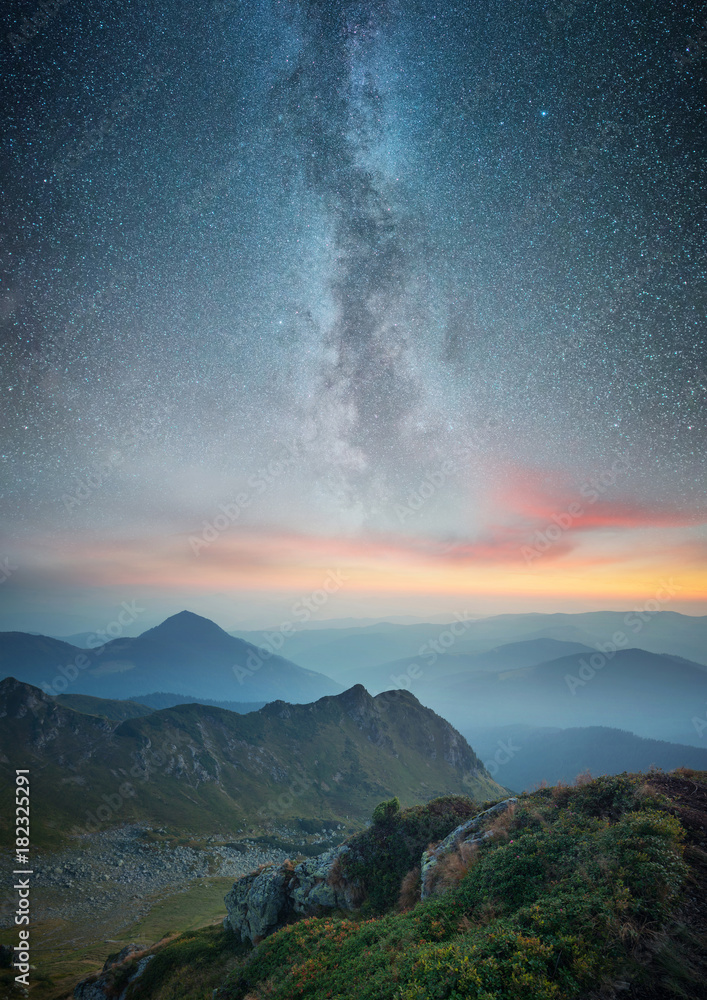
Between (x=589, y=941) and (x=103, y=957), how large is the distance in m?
73.2

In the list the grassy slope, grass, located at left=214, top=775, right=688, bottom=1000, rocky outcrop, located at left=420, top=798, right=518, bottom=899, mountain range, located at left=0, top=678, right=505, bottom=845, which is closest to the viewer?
the grassy slope

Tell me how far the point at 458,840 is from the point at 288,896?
49.0 feet

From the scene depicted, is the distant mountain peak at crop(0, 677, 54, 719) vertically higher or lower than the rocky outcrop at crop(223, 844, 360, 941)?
lower

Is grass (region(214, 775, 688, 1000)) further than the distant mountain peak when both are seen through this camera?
No

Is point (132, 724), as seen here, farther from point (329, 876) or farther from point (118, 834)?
point (329, 876)

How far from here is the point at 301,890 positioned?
27.3m

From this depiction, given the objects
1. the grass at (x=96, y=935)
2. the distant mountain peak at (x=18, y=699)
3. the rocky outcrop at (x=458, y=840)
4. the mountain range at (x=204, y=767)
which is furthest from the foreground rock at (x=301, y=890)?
the distant mountain peak at (x=18, y=699)

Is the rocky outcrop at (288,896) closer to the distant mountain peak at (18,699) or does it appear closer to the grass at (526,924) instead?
the grass at (526,924)

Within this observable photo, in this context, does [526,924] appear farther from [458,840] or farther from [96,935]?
[96,935]

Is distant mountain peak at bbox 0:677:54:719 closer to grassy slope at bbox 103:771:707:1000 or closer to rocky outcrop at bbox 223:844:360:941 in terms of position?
rocky outcrop at bbox 223:844:360:941

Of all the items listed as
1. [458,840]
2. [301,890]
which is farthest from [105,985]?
[458,840]

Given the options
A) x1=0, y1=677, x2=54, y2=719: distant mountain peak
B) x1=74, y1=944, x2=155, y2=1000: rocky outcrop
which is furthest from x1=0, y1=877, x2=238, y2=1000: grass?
x1=0, y1=677, x2=54, y2=719: distant mountain peak

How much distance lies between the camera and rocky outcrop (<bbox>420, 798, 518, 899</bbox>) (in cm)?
2012

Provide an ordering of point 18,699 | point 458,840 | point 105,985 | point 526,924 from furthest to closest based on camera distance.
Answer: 1. point 18,699
2. point 105,985
3. point 458,840
4. point 526,924
